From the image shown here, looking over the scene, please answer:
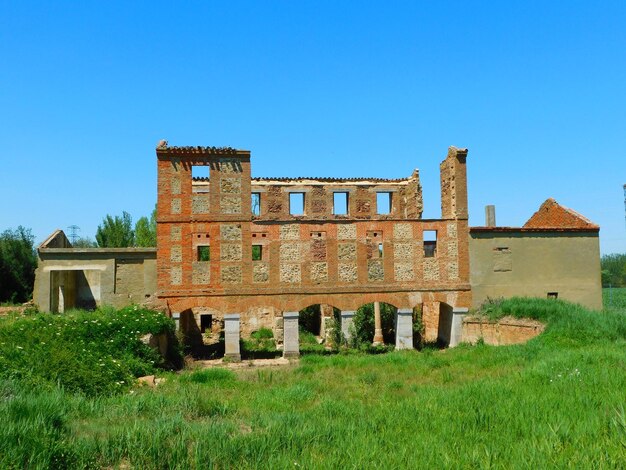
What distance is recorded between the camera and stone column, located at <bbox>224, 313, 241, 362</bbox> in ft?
67.1

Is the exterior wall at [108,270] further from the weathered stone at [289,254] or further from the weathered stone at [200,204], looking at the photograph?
the weathered stone at [289,254]

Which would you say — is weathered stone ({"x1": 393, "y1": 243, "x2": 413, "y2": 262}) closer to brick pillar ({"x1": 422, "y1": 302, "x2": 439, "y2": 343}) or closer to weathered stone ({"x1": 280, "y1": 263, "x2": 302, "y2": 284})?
brick pillar ({"x1": 422, "y1": 302, "x2": 439, "y2": 343})

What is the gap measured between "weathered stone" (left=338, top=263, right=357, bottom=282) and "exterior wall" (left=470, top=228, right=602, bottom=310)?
5.04 metres

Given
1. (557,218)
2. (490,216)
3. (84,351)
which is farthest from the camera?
(490,216)

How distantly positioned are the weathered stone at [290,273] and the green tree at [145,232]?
24752mm

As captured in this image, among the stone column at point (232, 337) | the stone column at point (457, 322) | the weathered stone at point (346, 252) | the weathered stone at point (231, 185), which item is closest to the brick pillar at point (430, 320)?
the stone column at point (457, 322)

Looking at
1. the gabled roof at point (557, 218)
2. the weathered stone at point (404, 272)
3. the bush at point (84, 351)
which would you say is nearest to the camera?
the bush at point (84, 351)

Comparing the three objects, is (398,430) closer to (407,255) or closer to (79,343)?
(79,343)

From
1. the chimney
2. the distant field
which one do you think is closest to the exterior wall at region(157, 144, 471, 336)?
the chimney

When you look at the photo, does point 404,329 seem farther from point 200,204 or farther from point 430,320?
point 200,204

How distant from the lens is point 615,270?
91.5m

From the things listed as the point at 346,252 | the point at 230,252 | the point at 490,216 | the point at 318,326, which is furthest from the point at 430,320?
the point at 230,252

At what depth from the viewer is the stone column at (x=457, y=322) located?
71.5 feet

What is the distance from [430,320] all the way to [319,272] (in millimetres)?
6981
